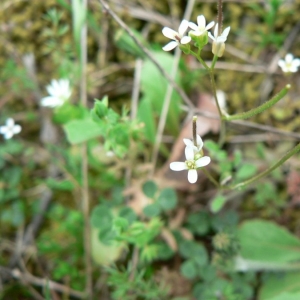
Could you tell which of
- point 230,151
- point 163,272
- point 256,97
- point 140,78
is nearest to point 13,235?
point 163,272

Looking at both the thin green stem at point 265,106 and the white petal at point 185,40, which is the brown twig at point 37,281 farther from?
the white petal at point 185,40

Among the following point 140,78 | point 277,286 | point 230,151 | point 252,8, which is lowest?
point 277,286

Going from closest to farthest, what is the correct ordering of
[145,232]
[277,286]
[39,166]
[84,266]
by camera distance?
1. [145,232]
2. [277,286]
3. [84,266]
4. [39,166]

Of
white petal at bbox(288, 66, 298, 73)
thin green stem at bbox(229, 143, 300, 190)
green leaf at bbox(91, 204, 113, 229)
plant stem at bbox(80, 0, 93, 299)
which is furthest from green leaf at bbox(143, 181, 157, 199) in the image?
white petal at bbox(288, 66, 298, 73)

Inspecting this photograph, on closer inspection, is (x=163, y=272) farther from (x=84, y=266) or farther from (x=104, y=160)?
(x=104, y=160)

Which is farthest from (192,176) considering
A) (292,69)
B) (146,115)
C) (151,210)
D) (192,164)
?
(146,115)

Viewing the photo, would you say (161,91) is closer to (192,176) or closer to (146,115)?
(146,115)

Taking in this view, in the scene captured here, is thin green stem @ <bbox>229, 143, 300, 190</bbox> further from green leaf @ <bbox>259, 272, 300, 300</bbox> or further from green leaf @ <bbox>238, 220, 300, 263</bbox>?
green leaf @ <bbox>259, 272, 300, 300</bbox>
